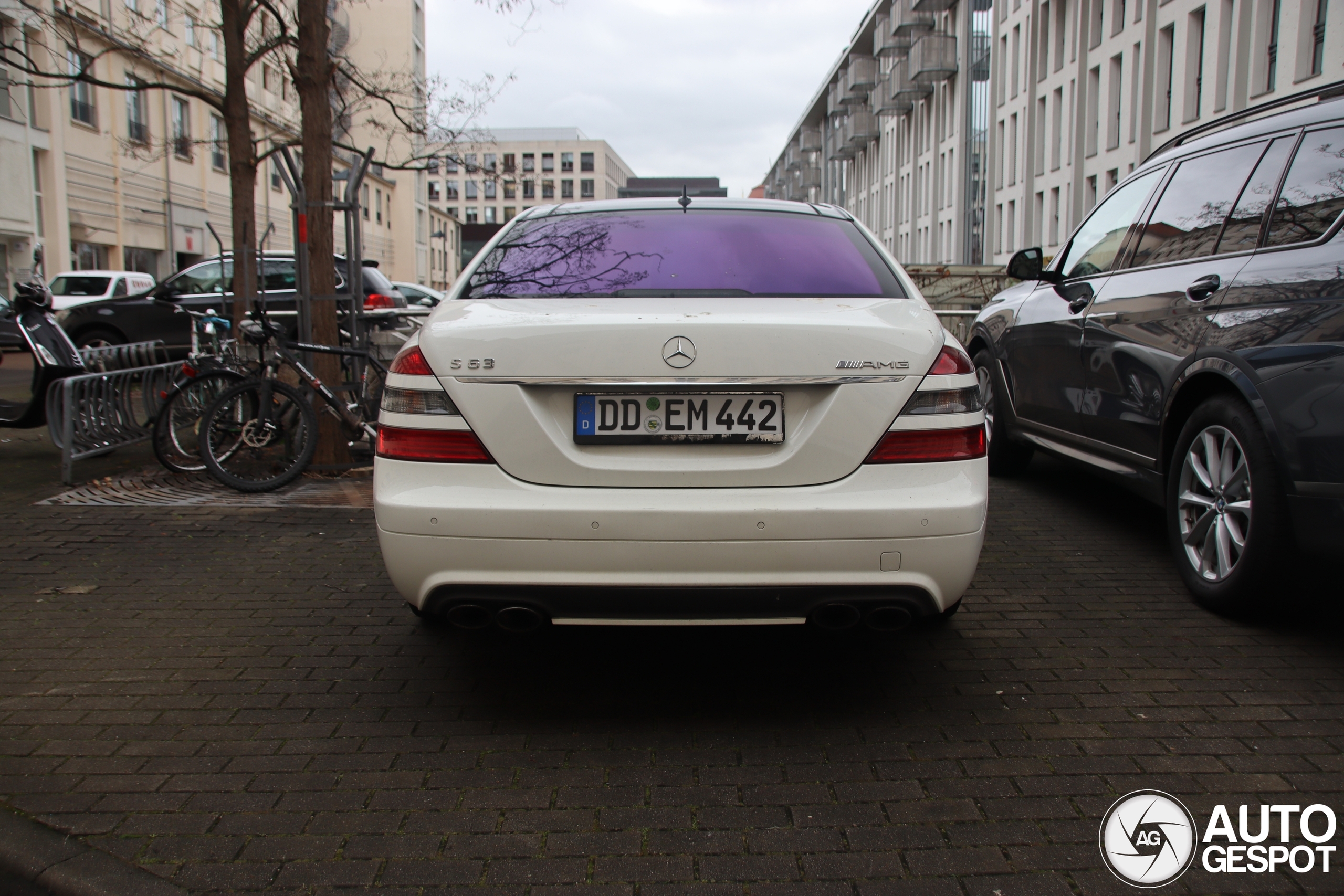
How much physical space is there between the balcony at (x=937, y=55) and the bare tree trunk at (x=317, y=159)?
46264mm

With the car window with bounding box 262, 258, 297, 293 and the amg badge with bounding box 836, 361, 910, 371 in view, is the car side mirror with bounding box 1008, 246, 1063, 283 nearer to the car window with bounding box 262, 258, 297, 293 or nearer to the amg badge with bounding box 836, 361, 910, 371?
the amg badge with bounding box 836, 361, 910, 371

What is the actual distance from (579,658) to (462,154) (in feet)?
33.1

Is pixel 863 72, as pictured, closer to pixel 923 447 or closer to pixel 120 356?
pixel 120 356

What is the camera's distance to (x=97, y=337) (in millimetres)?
16188

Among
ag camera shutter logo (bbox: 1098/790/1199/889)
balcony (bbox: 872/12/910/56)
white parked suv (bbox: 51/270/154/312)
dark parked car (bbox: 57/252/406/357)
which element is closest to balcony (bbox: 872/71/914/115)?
balcony (bbox: 872/12/910/56)

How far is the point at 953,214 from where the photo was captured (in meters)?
52.6

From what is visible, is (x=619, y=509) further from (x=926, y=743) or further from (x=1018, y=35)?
(x=1018, y=35)

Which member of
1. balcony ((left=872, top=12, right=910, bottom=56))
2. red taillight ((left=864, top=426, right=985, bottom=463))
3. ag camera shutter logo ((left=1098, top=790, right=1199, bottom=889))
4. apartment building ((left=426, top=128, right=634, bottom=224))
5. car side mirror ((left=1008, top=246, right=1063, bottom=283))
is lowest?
ag camera shutter logo ((left=1098, top=790, right=1199, bottom=889))

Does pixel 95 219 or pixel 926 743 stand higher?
pixel 95 219

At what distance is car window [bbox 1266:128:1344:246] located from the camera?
3982 millimetres

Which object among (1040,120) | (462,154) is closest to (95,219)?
(462,154)

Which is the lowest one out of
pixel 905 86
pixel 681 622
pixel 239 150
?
pixel 681 622

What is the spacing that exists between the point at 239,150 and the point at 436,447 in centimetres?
917

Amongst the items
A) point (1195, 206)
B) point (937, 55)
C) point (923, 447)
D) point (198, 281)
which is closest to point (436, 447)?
point (923, 447)
